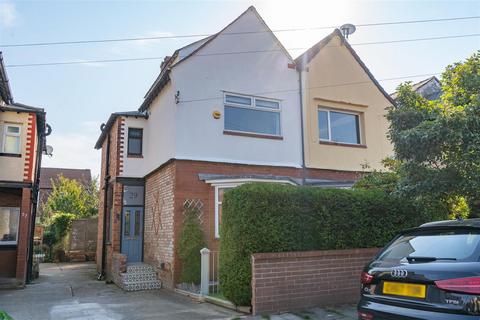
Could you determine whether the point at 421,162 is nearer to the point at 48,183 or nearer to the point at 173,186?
the point at 173,186

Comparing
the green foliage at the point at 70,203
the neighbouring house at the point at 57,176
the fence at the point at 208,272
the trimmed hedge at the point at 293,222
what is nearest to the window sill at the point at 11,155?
the fence at the point at 208,272

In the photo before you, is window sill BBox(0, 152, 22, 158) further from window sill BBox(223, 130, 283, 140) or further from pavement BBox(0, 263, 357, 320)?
window sill BBox(223, 130, 283, 140)

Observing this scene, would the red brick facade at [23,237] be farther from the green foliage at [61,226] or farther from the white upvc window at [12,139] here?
the green foliage at [61,226]

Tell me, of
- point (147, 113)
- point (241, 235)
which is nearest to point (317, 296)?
point (241, 235)

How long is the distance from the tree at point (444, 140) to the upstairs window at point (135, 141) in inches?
407

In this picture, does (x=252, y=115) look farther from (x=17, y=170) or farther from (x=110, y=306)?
(x=17, y=170)

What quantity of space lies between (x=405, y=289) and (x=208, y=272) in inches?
256

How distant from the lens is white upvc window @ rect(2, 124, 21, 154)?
46.2 feet

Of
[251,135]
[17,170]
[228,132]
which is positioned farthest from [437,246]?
[17,170]

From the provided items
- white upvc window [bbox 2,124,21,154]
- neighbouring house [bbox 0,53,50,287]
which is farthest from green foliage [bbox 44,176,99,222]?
white upvc window [bbox 2,124,21,154]

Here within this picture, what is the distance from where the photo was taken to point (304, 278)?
7.52 meters

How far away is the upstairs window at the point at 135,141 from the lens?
15797 mm

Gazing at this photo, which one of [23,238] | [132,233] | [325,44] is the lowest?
[23,238]

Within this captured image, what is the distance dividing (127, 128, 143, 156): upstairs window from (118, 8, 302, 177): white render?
1589 mm
